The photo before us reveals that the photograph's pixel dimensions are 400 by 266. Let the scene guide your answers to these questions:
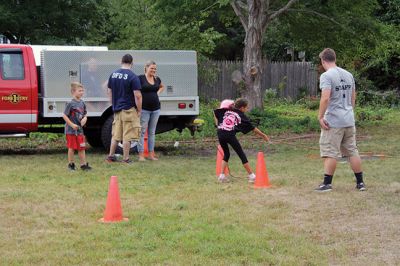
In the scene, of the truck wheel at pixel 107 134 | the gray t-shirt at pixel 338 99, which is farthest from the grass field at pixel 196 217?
the truck wheel at pixel 107 134

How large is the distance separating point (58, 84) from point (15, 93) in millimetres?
770

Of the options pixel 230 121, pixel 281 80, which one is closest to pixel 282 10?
pixel 230 121

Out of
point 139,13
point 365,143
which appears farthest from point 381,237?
point 139,13

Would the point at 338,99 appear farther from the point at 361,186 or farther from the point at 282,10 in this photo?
the point at 282,10

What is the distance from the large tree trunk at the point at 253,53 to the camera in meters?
17.8

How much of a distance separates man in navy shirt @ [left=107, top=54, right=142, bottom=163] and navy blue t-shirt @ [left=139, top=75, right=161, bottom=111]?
1.61ft

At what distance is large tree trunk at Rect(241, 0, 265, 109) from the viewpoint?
17844 millimetres

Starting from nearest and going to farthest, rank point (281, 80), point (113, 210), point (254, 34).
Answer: point (113, 210) → point (254, 34) → point (281, 80)

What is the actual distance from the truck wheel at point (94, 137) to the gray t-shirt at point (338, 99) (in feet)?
19.7

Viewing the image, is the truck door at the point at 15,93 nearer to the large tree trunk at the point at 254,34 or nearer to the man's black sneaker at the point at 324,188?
the man's black sneaker at the point at 324,188

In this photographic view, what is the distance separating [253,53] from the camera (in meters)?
18.1

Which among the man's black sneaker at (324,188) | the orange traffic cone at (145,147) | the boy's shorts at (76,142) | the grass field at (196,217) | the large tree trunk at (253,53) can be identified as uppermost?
the large tree trunk at (253,53)

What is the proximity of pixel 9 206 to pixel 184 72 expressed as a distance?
594 centimetres

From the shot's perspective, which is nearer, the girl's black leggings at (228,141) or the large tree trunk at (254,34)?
the girl's black leggings at (228,141)
